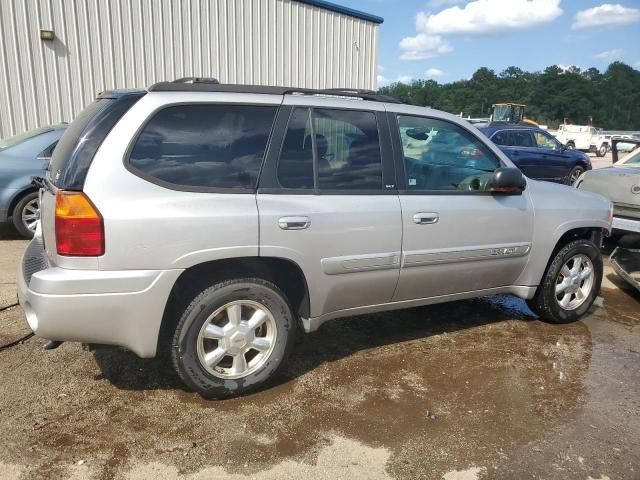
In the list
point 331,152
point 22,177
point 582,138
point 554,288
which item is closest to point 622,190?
point 554,288

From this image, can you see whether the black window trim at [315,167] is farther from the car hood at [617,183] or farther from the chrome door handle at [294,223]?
the car hood at [617,183]

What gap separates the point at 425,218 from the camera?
3.53 meters

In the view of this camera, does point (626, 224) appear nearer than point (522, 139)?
Yes

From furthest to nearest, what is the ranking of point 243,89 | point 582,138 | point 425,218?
1. point 582,138
2. point 425,218
3. point 243,89

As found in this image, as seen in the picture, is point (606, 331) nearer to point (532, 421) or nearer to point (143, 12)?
point (532, 421)

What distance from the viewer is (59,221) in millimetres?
2660

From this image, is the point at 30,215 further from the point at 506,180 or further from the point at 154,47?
the point at 506,180

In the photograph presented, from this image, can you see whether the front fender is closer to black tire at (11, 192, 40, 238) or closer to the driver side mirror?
the driver side mirror

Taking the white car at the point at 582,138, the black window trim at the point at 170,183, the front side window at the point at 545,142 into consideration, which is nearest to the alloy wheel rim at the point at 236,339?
the black window trim at the point at 170,183

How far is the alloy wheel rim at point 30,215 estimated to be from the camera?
6.80 m

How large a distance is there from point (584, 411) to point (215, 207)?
253cm

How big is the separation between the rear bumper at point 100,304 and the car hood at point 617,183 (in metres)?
5.48

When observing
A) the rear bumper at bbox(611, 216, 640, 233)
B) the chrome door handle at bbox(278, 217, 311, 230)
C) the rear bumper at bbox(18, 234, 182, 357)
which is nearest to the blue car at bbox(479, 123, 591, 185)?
the rear bumper at bbox(611, 216, 640, 233)

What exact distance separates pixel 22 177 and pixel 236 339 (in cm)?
505
